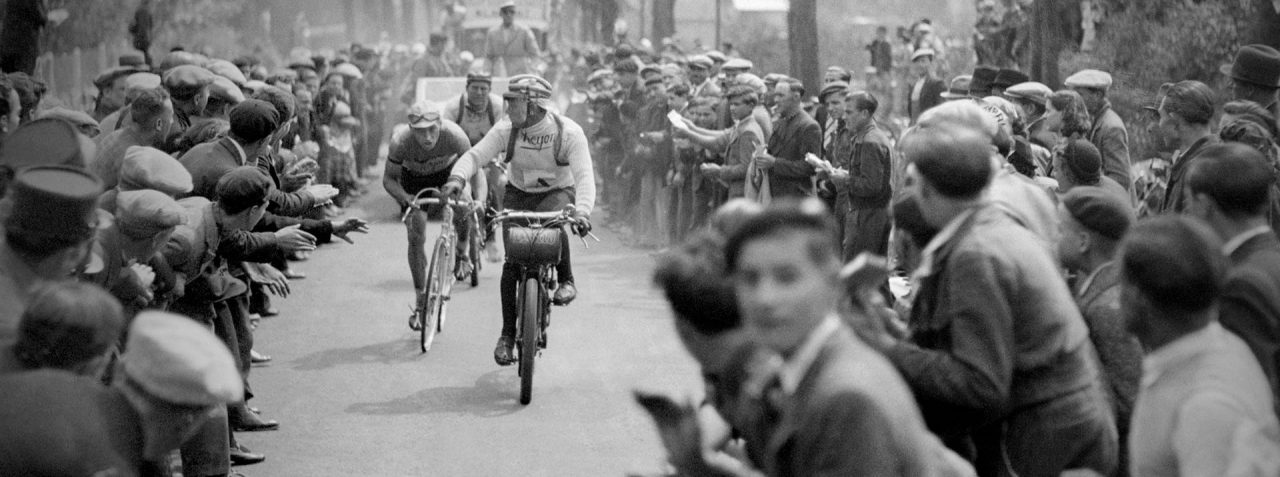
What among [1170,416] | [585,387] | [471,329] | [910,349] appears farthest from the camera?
[471,329]

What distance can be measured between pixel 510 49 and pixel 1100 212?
25.5m

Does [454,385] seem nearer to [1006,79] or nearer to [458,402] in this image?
[458,402]

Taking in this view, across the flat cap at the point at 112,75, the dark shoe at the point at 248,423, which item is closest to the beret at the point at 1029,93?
the dark shoe at the point at 248,423

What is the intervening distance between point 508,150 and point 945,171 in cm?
694

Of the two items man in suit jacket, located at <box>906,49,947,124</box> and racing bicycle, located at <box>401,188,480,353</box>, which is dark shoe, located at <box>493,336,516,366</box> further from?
man in suit jacket, located at <box>906,49,947,124</box>

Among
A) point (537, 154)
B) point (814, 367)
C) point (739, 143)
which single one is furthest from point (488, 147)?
point (814, 367)

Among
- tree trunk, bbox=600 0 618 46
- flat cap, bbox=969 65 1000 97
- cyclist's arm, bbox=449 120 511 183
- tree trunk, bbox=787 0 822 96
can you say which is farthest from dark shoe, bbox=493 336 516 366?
tree trunk, bbox=600 0 618 46

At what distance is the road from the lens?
8844 millimetres

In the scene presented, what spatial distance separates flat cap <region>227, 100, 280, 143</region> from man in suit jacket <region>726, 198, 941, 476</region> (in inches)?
241

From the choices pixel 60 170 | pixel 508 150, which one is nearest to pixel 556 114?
pixel 508 150

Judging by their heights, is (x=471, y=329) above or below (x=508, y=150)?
below

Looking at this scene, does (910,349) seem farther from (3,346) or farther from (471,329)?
(471,329)

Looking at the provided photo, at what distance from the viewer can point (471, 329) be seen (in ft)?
42.3

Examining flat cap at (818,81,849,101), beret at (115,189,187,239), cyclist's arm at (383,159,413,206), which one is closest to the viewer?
beret at (115,189,187,239)
